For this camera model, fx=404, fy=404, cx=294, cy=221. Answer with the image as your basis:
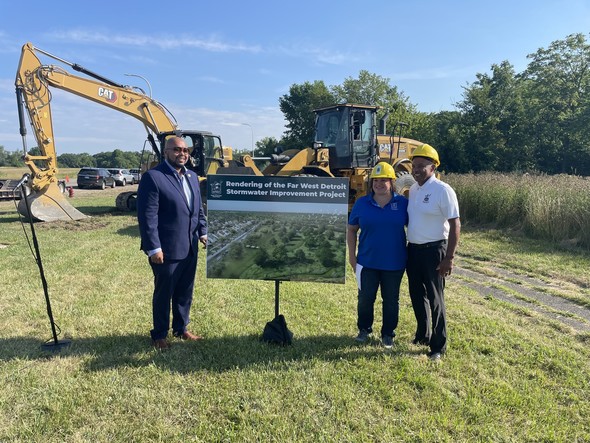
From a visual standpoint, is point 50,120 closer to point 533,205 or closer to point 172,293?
point 172,293

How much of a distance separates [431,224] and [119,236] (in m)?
8.61

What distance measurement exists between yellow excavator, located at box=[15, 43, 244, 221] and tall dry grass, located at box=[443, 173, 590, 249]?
23.0 ft

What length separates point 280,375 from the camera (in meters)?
3.45

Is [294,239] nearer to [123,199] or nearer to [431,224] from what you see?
A: [431,224]

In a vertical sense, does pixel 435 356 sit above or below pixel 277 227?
below

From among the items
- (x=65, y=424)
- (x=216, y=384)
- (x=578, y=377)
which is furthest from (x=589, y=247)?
(x=65, y=424)

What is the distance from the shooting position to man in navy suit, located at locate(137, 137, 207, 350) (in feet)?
12.0

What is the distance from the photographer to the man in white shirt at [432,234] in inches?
140

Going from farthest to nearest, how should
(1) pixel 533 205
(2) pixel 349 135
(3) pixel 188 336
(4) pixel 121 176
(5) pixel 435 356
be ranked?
(4) pixel 121 176, (2) pixel 349 135, (1) pixel 533 205, (3) pixel 188 336, (5) pixel 435 356

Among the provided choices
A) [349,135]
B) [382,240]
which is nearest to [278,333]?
[382,240]

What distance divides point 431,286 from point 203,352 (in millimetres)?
2247

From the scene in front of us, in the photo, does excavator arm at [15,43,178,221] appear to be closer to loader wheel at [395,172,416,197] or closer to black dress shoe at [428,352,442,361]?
loader wheel at [395,172,416,197]

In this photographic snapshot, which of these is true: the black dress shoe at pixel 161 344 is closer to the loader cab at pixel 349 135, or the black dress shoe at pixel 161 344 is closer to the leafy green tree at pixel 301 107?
the loader cab at pixel 349 135

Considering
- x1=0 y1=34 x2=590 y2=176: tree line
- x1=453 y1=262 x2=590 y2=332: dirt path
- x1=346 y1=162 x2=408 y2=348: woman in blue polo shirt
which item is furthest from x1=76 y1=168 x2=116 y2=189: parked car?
x1=346 y1=162 x2=408 y2=348: woman in blue polo shirt
